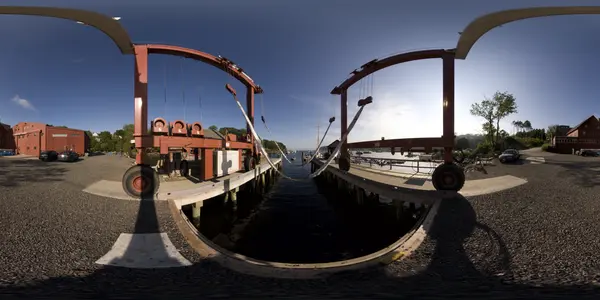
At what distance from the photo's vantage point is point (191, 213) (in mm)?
4219

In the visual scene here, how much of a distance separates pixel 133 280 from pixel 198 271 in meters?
0.50

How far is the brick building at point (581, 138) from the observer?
242 cm

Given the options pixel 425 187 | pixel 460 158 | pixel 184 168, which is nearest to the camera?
pixel 460 158

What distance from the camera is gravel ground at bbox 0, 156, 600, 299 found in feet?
5.34

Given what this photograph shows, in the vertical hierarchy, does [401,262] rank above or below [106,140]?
below

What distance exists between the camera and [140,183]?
2.68 m

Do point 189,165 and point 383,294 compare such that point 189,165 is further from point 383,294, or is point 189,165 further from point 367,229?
point 367,229

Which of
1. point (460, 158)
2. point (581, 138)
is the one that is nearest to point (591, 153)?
point (581, 138)

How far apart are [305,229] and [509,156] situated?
13.9 feet

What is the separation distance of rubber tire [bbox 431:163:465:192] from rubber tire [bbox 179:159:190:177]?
4.51 metres

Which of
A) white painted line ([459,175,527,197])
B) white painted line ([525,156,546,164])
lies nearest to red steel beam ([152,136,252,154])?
white painted line ([459,175,527,197])

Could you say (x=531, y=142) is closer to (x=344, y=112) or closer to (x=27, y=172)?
(x=344, y=112)

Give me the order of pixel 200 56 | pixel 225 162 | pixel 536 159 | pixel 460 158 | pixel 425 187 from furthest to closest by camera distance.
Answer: pixel 225 162, pixel 200 56, pixel 425 187, pixel 460 158, pixel 536 159

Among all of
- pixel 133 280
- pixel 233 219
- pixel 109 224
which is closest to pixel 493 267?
pixel 133 280
